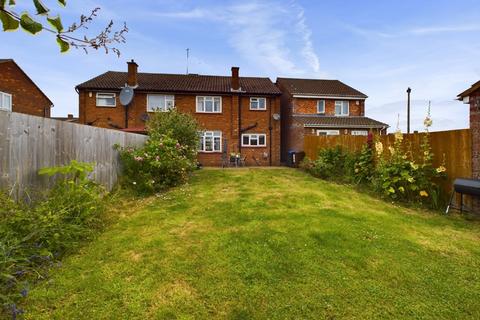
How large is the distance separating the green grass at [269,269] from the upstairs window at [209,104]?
15.9m

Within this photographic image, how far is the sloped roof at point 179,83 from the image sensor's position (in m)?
20.4

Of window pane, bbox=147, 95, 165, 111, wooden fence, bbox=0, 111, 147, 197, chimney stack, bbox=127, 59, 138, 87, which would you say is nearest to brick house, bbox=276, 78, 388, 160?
window pane, bbox=147, 95, 165, 111

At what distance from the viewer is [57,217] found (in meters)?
3.95

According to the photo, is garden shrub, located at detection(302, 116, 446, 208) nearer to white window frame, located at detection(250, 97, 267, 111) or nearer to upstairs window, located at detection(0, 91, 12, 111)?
white window frame, located at detection(250, 97, 267, 111)

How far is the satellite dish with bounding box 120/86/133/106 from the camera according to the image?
19438 mm

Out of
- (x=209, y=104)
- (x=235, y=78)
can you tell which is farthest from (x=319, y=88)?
(x=209, y=104)

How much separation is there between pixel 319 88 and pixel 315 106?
2272 mm

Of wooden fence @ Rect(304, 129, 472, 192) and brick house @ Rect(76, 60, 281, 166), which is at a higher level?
brick house @ Rect(76, 60, 281, 166)

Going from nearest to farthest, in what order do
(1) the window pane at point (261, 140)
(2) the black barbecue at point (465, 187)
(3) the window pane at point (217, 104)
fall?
(2) the black barbecue at point (465, 187) → (3) the window pane at point (217, 104) → (1) the window pane at point (261, 140)

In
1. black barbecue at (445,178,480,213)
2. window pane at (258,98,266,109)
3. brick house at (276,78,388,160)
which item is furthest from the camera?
window pane at (258,98,266,109)

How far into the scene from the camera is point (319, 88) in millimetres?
24891

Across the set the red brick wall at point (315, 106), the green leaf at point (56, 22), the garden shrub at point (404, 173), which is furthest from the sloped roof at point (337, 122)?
the green leaf at point (56, 22)

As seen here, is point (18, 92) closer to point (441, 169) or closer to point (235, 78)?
point (235, 78)

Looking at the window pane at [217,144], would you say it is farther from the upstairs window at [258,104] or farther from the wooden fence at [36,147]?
the wooden fence at [36,147]
